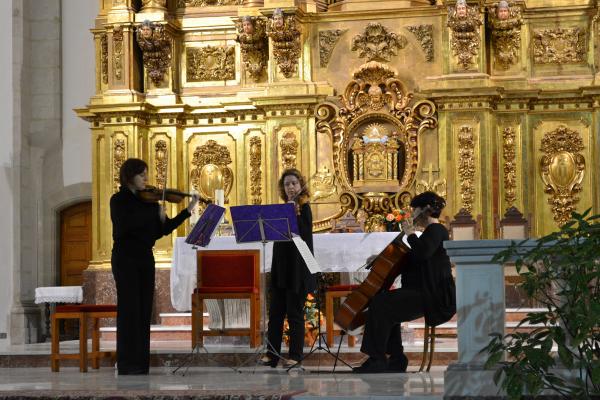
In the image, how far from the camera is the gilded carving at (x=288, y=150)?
15.4 meters

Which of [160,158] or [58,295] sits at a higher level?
[160,158]

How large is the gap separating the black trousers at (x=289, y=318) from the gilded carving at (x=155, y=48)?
6.02 metres

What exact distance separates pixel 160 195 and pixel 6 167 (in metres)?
7.90

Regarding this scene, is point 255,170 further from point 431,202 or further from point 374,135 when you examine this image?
point 431,202

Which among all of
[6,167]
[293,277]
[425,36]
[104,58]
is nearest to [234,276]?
[293,277]

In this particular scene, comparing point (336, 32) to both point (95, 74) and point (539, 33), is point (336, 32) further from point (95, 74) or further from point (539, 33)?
point (95, 74)

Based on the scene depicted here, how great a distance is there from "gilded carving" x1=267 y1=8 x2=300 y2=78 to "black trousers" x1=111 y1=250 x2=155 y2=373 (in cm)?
549

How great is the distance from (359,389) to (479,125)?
6985mm

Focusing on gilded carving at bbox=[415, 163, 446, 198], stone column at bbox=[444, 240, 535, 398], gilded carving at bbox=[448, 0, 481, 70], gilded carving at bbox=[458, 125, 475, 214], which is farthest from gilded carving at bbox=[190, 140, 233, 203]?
stone column at bbox=[444, 240, 535, 398]

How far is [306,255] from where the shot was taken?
9.95 m

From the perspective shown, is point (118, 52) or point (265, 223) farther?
point (118, 52)

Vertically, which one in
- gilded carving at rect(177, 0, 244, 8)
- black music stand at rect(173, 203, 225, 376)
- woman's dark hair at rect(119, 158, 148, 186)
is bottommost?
black music stand at rect(173, 203, 225, 376)

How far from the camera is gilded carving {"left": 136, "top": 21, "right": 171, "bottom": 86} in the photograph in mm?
15602

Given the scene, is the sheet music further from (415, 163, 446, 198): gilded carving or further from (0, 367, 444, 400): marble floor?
(415, 163, 446, 198): gilded carving
